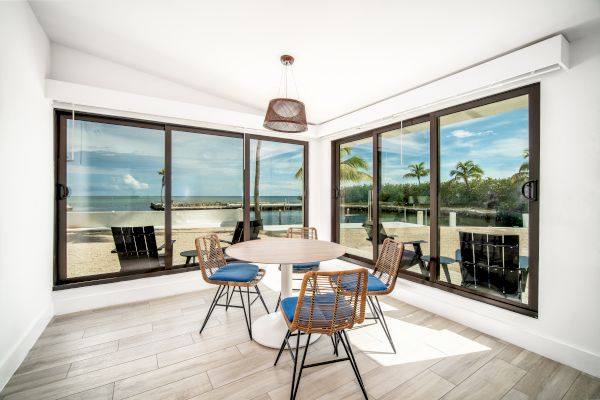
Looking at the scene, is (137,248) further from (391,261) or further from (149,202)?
(391,261)

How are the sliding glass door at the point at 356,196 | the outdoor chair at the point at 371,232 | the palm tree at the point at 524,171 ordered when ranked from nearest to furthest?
the palm tree at the point at 524,171 → the outdoor chair at the point at 371,232 → the sliding glass door at the point at 356,196

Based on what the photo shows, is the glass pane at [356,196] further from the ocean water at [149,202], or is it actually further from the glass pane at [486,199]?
the glass pane at [486,199]

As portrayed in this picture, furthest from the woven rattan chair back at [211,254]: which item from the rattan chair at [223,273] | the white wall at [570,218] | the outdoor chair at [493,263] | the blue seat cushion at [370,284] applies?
the white wall at [570,218]

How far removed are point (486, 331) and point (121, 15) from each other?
4577 millimetres

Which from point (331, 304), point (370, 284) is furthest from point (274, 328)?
point (331, 304)

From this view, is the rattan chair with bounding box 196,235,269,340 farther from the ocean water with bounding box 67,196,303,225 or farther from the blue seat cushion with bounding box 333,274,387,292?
the ocean water with bounding box 67,196,303,225

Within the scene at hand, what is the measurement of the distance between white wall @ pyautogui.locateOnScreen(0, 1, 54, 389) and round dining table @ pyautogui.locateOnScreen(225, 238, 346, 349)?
1.67 meters

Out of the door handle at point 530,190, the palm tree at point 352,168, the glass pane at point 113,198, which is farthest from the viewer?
the palm tree at point 352,168

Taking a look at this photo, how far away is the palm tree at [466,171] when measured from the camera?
9.13 feet

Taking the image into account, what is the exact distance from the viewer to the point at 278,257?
Result: 2.25 metres

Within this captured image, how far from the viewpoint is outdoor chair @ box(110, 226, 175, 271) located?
3432mm

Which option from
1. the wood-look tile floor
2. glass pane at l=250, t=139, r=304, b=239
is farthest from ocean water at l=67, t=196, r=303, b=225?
the wood-look tile floor

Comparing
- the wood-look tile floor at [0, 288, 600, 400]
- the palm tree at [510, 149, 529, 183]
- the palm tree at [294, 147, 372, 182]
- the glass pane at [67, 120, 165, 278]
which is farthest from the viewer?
the palm tree at [294, 147, 372, 182]

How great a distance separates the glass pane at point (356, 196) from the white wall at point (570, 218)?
6.82ft
